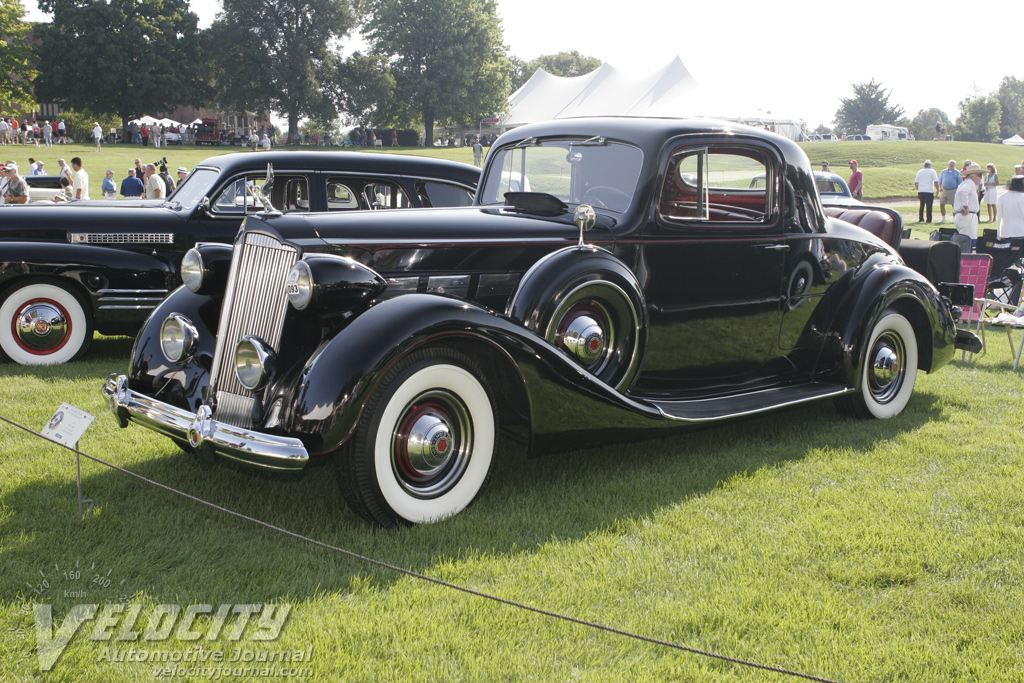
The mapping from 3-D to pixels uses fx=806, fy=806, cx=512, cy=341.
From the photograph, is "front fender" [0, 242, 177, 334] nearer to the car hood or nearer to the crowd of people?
the car hood

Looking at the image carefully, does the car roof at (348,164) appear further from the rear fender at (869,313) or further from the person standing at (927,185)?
the person standing at (927,185)

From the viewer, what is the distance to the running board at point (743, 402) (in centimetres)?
444

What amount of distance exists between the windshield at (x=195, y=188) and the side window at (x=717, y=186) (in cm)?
501

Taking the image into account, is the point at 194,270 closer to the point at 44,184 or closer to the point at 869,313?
the point at 869,313

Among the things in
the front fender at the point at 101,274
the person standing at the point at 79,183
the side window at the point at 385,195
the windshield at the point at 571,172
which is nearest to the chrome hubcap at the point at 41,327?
the front fender at the point at 101,274

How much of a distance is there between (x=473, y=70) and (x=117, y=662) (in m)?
61.2

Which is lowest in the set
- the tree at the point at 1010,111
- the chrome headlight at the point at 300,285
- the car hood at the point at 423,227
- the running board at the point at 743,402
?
the running board at the point at 743,402

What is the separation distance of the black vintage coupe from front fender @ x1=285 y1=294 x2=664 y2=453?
1 centimetres

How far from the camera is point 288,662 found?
106 inches

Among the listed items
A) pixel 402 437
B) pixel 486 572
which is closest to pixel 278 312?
pixel 402 437

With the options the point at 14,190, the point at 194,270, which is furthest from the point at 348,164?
the point at 14,190

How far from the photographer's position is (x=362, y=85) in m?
60.2

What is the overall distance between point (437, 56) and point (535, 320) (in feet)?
196

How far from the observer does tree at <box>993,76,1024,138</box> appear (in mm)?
106925
